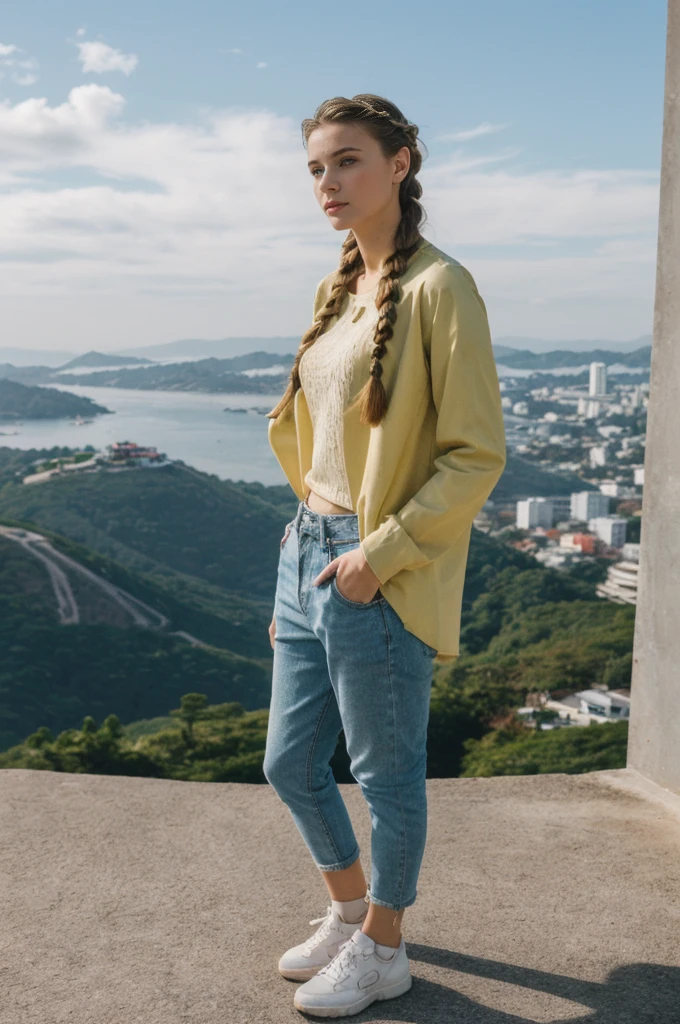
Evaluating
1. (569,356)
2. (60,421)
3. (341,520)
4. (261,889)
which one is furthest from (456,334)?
(60,421)

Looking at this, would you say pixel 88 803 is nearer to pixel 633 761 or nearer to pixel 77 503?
pixel 633 761

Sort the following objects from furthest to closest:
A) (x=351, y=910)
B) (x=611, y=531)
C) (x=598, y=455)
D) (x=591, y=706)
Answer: (x=598, y=455) < (x=611, y=531) < (x=591, y=706) < (x=351, y=910)

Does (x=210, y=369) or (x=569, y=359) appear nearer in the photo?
(x=569, y=359)

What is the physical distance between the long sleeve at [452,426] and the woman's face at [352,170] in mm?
152

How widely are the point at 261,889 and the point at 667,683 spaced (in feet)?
3.35

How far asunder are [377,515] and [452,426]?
0.51ft

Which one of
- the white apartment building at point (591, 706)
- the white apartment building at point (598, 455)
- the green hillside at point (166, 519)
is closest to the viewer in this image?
the white apartment building at point (591, 706)

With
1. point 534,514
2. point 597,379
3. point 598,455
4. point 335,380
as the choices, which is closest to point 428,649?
point 335,380

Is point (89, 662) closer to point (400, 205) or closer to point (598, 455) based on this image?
point (598, 455)

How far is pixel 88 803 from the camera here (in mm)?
2375

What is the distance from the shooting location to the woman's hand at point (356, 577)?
1.35 metres

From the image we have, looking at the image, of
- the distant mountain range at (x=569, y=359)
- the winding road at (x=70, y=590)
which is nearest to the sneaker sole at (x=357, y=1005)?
the distant mountain range at (x=569, y=359)

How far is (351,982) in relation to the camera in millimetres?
1503

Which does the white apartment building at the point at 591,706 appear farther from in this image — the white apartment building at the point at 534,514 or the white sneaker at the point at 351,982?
the white apartment building at the point at 534,514
